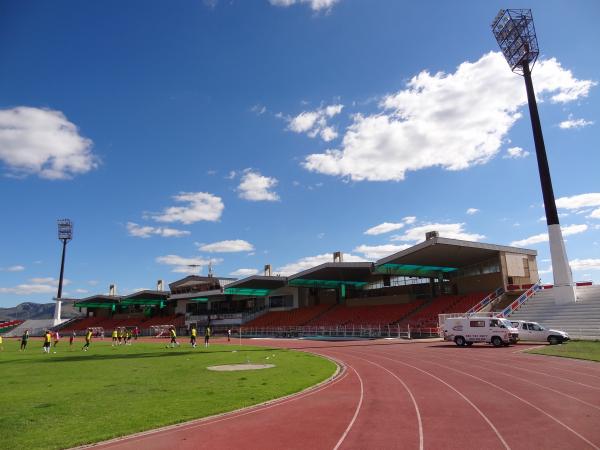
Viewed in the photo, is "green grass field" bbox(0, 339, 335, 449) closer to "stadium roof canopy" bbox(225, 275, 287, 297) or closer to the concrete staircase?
the concrete staircase

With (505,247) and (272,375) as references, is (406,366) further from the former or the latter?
(505,247)

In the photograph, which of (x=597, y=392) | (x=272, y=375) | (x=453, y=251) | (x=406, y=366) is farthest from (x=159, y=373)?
(x=453, y=251)

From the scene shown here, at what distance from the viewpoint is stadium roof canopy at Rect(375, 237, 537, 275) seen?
37875 mm

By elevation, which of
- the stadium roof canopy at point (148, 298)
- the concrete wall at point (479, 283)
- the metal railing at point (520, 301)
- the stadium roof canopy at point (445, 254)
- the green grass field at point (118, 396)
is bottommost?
the green grass field at point (118, 396)

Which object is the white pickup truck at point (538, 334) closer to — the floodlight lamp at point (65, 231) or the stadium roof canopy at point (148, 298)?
the stadium roof canopy at point (148, 298)

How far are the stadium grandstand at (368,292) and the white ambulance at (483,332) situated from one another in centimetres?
861

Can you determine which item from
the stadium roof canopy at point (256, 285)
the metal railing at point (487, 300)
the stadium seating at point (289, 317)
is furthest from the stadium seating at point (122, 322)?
the metal railing at point (487, 300)

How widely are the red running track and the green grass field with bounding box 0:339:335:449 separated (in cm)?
85

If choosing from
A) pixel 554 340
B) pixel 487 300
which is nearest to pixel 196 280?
pixel 487 300

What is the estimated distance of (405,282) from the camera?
52.9m

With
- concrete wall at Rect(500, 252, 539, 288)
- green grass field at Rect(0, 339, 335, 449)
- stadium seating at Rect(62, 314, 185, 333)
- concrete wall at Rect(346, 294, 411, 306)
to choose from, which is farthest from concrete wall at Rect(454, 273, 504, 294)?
stadium seating at Rect(62, 314, 185, 333)

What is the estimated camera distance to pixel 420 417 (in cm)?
982

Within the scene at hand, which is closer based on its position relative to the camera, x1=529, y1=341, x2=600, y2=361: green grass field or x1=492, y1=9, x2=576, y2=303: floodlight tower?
x1=529, y1=341, x2=600, y2=361: green grass field

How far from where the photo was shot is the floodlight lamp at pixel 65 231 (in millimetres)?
107750
